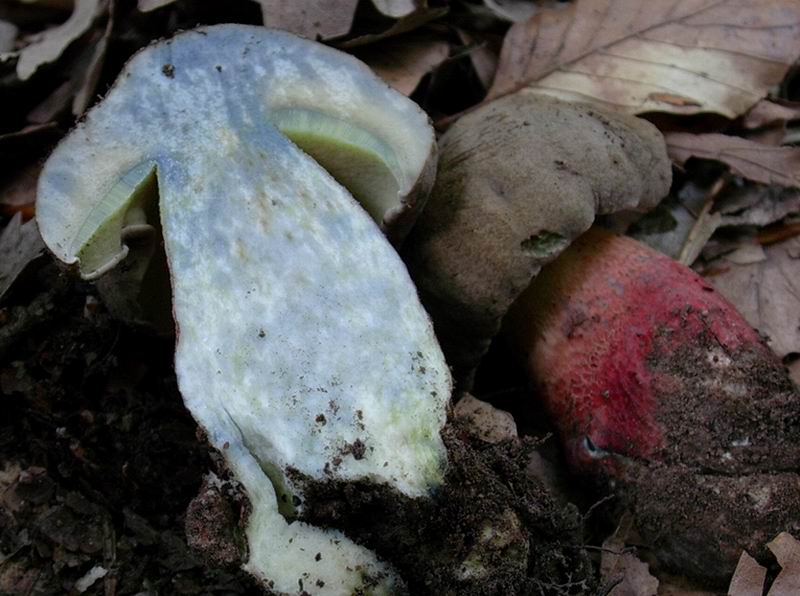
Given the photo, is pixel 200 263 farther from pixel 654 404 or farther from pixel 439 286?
pixel 654 404

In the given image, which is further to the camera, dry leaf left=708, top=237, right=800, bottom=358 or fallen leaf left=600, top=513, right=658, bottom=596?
dry leaf left=708, top=237, right=800, bottom=358

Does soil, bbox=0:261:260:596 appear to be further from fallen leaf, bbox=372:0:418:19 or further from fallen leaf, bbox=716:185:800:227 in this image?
fallen leaf, bbox=716:185:800:227

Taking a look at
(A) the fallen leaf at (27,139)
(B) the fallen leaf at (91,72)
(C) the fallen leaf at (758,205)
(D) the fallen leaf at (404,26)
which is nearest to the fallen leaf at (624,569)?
(C) the fallen leaf at (758,205)

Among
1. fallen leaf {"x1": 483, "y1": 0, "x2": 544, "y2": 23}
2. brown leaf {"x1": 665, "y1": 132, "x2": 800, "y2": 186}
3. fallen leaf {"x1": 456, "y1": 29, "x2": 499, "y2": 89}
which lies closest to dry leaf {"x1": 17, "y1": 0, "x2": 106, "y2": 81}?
fallen leaf {"x1": 456, "y1": 29, "x2": 499, "y2": 89}

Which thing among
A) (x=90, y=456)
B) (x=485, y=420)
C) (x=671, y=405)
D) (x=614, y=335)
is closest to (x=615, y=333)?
(x=614, y=335)

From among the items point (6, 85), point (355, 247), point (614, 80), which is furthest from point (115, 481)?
point (614, 80)

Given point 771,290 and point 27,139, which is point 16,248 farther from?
point 771,290
